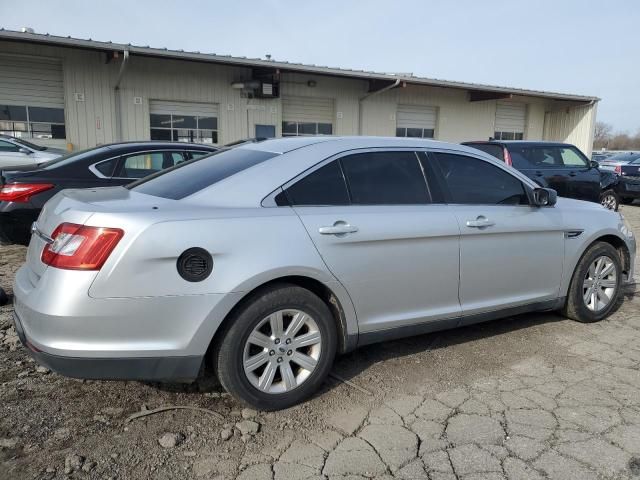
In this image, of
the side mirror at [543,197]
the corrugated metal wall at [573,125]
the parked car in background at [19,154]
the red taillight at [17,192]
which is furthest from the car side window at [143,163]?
the corrugated metal wall at [573,125]

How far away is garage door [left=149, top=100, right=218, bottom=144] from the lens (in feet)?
50.0

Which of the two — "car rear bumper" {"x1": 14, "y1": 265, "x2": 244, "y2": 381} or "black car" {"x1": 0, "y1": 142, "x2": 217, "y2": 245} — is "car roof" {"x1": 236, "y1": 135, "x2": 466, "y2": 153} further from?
"black car" {"x1": 0, "y1": 142, "x2": 217, "y2": 245}

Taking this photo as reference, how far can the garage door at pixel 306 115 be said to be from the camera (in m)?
17.5

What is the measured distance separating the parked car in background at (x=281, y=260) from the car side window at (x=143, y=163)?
289 centimetres

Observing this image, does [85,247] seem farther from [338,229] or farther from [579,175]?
[579,175]

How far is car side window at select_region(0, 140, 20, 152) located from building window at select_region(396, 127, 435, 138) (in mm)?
12352

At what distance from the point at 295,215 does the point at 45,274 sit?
4.42ft

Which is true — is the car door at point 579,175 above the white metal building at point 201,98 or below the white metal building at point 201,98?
below

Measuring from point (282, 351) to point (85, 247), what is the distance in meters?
1.20

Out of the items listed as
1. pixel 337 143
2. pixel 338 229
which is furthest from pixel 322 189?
pixel 337 143

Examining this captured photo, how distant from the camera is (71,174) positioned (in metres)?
5.98

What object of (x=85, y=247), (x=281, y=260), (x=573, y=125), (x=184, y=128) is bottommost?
(x=281, y=260)

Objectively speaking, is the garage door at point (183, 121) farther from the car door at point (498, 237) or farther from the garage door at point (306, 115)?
the car door at point (498, 237)

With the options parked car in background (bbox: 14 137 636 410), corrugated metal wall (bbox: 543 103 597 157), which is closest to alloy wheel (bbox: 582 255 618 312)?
parked car in background (bbox: 14 137 636 410)
